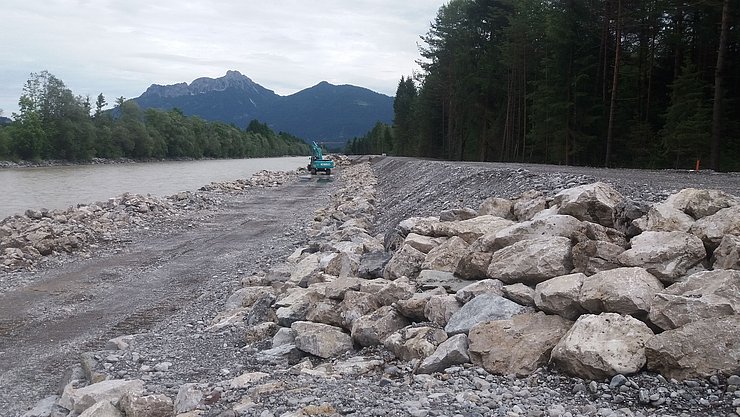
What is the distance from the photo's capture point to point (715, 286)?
4.34 meters

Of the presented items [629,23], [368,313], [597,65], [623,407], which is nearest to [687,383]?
[623,407]

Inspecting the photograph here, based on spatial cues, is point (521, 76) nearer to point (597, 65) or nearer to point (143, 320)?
point (597, 65)

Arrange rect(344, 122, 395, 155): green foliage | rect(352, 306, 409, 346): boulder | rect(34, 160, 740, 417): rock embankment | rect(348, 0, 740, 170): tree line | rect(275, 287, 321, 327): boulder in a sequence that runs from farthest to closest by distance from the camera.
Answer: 1. rect(344, 122, 395, 155): green foliage
2. rect(348, 0, 740, 170): tree line
3. rect(275, 287, 321, 327): boulder
4. rect(352, 306, 409, 346): boulder
5. rect(34, 160, 740, 417): rock embankment

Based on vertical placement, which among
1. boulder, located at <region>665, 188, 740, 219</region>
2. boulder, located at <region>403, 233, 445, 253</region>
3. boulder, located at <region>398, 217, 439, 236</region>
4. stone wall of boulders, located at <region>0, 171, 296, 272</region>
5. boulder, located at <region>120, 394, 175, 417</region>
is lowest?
stone wall of boulders, located at <region>0, 171, 296, 272</region>

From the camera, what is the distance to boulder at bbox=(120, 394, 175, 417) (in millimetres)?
4699

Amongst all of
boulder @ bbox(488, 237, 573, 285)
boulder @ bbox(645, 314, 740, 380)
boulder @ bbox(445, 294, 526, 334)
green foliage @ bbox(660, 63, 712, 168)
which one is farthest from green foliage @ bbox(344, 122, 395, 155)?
boulder @ bbox(645, 314, 740, 380)

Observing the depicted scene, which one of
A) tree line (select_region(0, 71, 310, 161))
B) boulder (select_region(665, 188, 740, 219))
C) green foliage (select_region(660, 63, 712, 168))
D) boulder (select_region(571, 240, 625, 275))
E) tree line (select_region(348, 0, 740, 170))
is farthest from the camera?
tree line (select_region(0, 71, 310, 161))

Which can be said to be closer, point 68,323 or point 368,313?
point 368,313

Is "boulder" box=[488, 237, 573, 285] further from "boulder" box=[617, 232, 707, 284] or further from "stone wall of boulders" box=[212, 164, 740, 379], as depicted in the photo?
"boulder" box=[617, 232, 707, 284]

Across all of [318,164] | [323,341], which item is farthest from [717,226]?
[318,164]

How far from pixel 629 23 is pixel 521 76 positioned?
12720 millimetres

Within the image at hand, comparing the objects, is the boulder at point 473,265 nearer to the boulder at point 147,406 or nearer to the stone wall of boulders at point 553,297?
the stone wall of boulders at point 553,297

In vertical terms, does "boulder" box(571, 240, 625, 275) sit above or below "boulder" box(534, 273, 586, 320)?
above

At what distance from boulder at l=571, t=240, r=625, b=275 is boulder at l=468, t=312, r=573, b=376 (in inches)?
33.4
